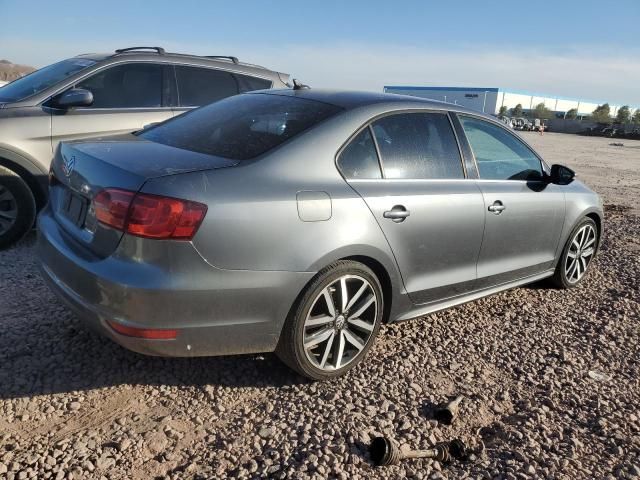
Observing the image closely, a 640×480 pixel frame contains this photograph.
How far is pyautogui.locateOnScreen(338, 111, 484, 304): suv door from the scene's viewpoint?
3.23 meters

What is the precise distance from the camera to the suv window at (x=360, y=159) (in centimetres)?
314

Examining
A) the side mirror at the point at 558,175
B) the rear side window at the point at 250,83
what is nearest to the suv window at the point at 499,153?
the side mirror at the point at 558,175

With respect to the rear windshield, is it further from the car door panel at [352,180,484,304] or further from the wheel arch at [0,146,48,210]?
the wheel arch at [0,146,48,210]

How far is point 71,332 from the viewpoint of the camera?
3.50m

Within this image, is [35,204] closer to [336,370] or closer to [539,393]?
[336,370]

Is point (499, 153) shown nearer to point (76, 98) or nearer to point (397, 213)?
point (397, 213)

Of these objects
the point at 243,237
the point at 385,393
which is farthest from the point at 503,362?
the point at 243,237

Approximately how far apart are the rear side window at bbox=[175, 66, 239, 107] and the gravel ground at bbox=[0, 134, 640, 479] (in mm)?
2644

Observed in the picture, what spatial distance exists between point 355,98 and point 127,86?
3.09m

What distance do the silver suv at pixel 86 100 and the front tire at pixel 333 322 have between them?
328 cm

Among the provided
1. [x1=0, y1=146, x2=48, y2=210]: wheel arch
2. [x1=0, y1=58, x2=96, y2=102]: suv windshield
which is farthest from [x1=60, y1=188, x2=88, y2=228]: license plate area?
[x1=0, y1=58, x2=96, y2=102]: suv windshield

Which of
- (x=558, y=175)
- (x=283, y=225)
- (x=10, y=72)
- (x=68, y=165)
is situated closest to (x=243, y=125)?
(x=283, y=225)

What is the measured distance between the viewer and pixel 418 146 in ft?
11.9

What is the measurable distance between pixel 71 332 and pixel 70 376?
514 millimetres
